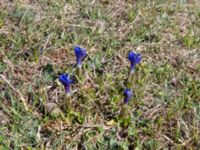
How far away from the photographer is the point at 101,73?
6.99 ft

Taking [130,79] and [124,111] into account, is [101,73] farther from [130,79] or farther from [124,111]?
[124,111]

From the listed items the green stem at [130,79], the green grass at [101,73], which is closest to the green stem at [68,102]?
the green grass at [101,73]

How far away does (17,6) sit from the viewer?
Result: 2467mm

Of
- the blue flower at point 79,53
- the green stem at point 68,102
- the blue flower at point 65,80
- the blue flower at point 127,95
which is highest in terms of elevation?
the blue flower at point 79,53

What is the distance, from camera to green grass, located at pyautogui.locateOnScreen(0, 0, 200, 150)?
183cm

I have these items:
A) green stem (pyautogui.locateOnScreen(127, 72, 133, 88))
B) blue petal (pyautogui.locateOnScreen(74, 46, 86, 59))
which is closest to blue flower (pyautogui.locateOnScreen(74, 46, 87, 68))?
blue petal (pyautogui.locateOnScreen(74, 46, 86, 59))

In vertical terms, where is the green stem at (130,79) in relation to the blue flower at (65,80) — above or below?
below

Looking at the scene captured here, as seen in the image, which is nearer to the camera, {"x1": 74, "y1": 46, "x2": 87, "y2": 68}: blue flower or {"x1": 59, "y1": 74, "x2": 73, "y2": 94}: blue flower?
{"x1": 59, "y1": 74, "x2": 73, "y2": 94}: blue flower

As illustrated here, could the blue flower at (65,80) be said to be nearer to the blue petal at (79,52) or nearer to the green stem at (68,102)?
the green stem at (68,102)

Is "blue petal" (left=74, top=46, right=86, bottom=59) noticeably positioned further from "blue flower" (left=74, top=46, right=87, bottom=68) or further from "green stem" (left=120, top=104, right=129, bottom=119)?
"green stem" (left=120, top=104, right=129, bottom=119)

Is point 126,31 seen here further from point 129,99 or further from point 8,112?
point 8,112

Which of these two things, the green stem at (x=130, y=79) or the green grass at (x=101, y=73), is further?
the green stem at (x=130, y=79)

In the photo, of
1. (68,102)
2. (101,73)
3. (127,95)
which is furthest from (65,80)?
(101,73)

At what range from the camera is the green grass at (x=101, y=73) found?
1.83m
